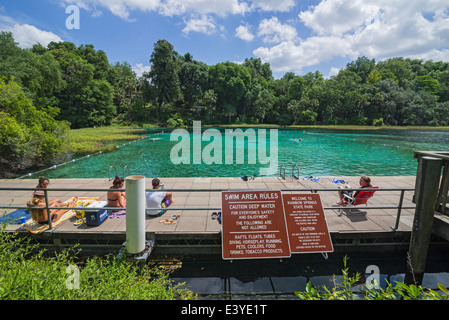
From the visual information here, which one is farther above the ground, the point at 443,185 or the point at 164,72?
the point at 164,72

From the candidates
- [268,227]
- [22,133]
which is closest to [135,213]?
[268,227]

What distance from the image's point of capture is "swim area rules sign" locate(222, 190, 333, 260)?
185 inches

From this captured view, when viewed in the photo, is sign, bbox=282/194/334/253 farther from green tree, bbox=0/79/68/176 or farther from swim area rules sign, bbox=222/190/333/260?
green tree, bbox=0/79/68/176

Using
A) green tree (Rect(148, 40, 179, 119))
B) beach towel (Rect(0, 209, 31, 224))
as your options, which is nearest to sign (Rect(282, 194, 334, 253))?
beach towel (Rect(0, 209, 31, 224))

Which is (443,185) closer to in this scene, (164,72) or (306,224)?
(306,224)

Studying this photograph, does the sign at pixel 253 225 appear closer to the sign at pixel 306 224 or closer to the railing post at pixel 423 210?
the sign at pixel 306 224

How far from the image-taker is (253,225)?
15.9ft

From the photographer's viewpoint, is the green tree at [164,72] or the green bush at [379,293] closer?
the green bush at [379,293]

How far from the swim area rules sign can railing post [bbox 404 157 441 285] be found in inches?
70.4

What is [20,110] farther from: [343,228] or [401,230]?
[401,230]

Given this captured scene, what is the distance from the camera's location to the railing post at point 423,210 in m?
4.61

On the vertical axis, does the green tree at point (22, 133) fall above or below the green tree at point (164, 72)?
below

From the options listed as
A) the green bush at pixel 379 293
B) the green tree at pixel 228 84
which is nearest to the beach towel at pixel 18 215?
the green bush at pixel 379 293

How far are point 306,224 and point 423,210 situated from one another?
2.31 meters
